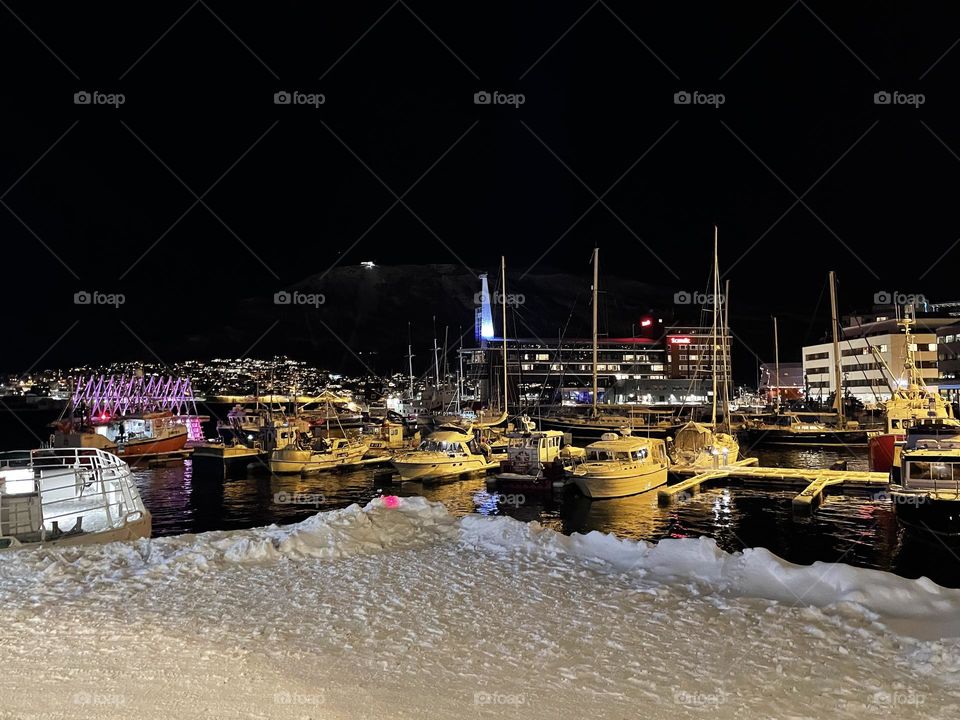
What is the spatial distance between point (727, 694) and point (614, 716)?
131cm

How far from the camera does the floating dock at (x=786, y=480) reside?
2981 centimetres

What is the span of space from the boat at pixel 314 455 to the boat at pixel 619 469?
1825 cm

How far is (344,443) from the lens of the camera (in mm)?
46594

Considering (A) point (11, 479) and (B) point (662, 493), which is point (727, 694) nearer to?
(A) point (11, 479)

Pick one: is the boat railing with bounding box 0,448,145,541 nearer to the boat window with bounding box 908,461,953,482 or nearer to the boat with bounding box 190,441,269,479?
the boat window with bounding box 908,461,953,482

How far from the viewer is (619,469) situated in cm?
3108

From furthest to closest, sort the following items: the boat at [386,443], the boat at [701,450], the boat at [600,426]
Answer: the boat at [600,426]
the boat at [386,443]
the boat at [701,450]

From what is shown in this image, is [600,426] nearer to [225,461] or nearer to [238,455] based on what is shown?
[238,455]

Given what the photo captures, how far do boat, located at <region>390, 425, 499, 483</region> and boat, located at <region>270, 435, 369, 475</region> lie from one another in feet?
19.7

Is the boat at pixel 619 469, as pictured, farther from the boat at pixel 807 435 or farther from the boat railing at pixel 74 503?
the boat at pixel 807 435

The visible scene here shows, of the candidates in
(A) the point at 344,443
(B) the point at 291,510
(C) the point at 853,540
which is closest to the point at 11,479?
(B) the point at 291,510

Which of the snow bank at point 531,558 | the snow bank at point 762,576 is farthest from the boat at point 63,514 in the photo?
the snow bank at point 762,576

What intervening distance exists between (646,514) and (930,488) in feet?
33.0

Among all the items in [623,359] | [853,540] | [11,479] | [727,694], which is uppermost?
[623,359]
